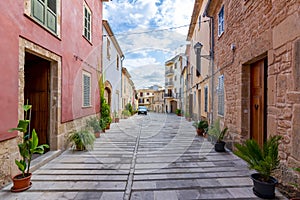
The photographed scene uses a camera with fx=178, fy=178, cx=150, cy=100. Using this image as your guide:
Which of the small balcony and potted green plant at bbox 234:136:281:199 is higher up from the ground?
the small balcony

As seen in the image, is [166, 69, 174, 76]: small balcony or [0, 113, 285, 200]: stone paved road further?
[166, 69, 174, 76]: small balcony

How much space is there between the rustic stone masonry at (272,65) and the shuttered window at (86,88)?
210 inches

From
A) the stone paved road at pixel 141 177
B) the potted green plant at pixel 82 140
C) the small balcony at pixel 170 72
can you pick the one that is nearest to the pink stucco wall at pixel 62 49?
the potted green plant at pixel 82 140

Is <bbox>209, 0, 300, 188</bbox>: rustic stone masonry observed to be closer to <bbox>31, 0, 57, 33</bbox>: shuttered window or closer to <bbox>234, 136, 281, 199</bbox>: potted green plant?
<bbox>234, 136, 281, 199</bbox>: potted green plant

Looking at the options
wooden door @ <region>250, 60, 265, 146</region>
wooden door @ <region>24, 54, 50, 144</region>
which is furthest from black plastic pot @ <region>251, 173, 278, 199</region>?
wooden door @ <region>24, 54, 50, 144</region>

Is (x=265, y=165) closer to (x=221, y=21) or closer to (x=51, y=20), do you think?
(x=51, y=20)

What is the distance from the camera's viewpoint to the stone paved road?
2766 mm

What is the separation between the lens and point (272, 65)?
127 inches

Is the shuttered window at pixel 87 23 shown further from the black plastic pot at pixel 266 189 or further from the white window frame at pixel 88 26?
the black plastic pot at pixel 266 189

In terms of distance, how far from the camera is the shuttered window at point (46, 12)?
387 centimetres

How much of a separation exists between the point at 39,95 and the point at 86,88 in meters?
2.50

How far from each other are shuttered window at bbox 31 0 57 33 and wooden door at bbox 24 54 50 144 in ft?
3.38

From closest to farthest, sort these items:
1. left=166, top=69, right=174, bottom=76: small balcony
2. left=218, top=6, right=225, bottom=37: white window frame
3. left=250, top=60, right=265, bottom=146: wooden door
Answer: left=250, top=60, right=265, bottom=146: wooden door
left=218, top=6, right=225, bottom=37: white window frame
left=166, top=69, right=174, bottom=76: small balcony

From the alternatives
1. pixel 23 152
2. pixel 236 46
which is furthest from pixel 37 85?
pixel 236 46
